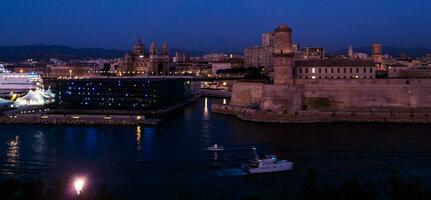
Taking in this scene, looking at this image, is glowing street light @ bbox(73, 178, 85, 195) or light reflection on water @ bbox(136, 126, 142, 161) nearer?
glowing street light @ bbox(73, 178, 85, 195)

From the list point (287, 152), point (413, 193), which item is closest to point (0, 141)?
point (287, 152)

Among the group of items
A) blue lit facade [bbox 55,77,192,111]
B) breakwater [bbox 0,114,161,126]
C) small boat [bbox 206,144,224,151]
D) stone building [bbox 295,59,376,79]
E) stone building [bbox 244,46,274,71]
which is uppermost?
stone building [bbox 244,46,274,71]

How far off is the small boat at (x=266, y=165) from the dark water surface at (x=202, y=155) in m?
0.14

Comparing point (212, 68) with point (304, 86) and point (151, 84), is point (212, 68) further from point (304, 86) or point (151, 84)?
point (304, 86)

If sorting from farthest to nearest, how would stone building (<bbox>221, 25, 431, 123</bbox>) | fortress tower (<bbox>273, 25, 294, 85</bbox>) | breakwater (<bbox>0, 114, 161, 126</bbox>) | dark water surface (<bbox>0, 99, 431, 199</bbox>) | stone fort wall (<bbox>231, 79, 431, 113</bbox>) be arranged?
fortress tower (<bbox>273, 25, 294, 85</bbox>)
stone fort wall (<bbox>231, 79, 431, 113</bbox>)
stone building (<bbox>221, 25, 431, 123</bbox>)
breakwater (<bbox>0, 114, 161, 126</bbox>)
dark water surface (<bbox>0, 99, 431, 199</bbox>)

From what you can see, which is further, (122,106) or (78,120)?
(122,106)

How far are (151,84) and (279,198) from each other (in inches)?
496

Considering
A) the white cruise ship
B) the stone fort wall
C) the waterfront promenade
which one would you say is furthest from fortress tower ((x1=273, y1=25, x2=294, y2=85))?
the white cruise ship

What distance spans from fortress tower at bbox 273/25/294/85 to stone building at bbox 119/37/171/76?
23.9 m

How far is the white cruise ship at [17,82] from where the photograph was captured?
25270mm

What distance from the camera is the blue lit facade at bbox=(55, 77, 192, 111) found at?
A: 1936 centimetres

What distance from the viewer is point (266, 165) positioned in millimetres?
9133

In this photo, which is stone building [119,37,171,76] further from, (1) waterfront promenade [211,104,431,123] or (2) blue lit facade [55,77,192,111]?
(1) waterfront promenade [211,104,431,123]

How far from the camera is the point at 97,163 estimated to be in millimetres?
9852
